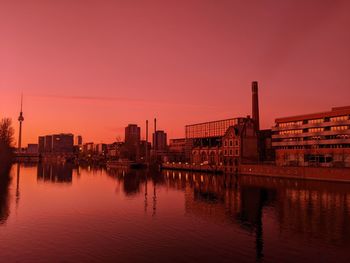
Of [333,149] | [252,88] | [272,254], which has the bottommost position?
[272,254]

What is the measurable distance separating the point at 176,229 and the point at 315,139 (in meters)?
101

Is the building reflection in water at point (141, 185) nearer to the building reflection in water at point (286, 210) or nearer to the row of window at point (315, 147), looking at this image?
the building reflection in water at point (286, 210)

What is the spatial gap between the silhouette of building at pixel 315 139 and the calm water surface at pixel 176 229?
55.9 metres

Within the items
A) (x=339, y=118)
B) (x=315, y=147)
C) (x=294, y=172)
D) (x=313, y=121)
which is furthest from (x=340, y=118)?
(x=294, y=172)

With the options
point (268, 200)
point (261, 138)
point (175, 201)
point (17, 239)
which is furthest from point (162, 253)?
point (261, 138)

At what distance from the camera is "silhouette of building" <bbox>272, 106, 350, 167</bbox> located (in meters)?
117

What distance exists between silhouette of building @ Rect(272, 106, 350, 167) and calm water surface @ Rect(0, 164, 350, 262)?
55.9m

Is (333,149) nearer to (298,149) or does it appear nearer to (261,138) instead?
(298,149)

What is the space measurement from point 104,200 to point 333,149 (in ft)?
294

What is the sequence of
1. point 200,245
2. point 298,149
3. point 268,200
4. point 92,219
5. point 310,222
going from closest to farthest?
point 200,245 < point 310,222 < point 92,219 < point 268,200 < point 298,149

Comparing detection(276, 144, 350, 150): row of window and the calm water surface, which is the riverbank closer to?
detection(276, 144, 350, 150): row of window

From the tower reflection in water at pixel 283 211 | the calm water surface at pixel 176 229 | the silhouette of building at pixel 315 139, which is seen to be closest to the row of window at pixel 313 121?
the silhouette of building at pixel 315 139

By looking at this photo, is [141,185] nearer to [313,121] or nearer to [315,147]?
[315,147]

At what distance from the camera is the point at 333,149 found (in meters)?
120
